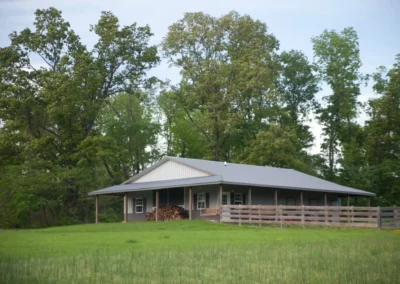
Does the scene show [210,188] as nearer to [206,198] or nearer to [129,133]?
[206,198]

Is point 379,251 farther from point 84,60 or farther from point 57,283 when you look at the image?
point 84,60

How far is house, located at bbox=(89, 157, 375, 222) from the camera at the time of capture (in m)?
40.2

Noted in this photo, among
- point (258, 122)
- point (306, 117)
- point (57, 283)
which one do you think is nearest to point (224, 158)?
point (258, 122)

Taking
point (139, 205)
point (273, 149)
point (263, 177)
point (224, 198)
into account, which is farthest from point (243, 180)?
point (273, 149)

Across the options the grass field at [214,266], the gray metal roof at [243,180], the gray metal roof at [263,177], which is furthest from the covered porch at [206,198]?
the grass field at [214,266]

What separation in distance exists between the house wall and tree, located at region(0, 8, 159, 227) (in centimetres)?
767

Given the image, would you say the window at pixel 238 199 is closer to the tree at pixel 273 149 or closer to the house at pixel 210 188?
the house at pixel 210 188

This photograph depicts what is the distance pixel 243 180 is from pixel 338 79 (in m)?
30.0

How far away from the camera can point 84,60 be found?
52.5 meters

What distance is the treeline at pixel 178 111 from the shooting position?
51.5m

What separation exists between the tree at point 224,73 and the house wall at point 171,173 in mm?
13659

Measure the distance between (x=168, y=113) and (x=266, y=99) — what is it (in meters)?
17.7

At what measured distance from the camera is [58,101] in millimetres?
50625

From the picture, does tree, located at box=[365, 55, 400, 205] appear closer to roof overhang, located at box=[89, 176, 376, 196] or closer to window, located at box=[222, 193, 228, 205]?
roof overhang, located at box=[89, 176, 376, 196]
